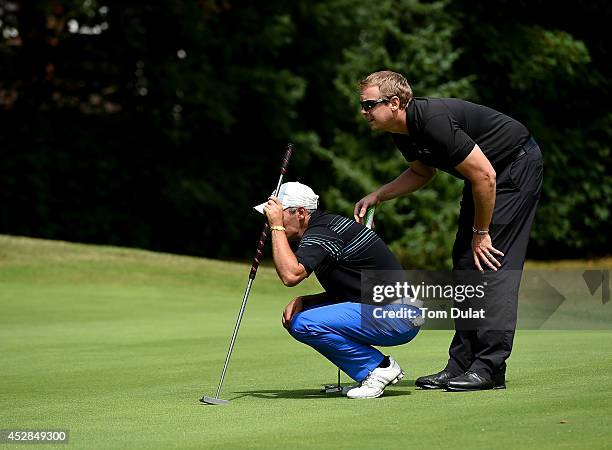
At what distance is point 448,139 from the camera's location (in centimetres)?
635

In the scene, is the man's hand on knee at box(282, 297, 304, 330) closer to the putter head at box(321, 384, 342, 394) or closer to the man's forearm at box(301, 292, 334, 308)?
the man's forearm at box(301, 292, 334, 308)

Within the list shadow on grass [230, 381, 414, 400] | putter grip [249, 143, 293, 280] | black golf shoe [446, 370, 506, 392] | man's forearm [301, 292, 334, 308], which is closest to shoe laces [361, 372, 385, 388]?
shadow on grass [230, 381, 414, 400]

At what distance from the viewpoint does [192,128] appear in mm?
29594

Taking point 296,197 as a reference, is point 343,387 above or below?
below

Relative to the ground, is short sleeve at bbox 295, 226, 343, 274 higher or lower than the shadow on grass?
higher

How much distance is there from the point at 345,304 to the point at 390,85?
1181 mm

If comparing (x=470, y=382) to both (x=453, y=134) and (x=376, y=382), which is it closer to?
(x=376, y=382)

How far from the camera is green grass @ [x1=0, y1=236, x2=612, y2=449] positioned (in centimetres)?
540

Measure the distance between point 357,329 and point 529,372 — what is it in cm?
137

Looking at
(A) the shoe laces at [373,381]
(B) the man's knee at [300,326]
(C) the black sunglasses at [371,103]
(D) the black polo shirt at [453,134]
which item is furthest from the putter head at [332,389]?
(C) the black sunglasses at [371,103]

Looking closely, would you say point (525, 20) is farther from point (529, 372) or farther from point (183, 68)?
point (529, 372)

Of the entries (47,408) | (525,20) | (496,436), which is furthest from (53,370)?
(525,20)

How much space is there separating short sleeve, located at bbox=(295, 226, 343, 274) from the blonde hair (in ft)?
2.53

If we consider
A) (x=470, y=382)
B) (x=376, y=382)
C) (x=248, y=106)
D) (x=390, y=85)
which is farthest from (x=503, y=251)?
(x=248, y=106)
